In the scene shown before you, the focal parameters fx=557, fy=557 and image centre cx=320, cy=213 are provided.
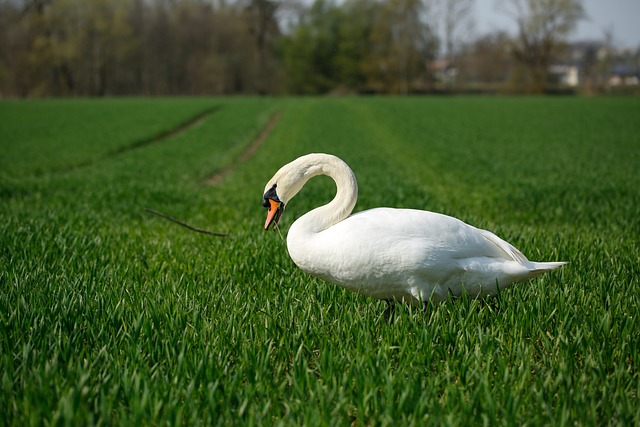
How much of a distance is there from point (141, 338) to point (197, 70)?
99.7 metres

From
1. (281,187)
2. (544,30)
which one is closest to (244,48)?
(544,30)

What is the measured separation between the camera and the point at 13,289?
4004mm

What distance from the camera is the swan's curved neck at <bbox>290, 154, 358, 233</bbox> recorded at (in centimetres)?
377

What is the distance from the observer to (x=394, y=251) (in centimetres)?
339

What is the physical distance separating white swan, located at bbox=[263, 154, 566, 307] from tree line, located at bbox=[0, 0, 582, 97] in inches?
2986

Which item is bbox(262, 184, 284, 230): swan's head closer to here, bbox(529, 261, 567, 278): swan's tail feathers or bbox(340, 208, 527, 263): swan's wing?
bbox(340, 208, 527, 263): swan's wing

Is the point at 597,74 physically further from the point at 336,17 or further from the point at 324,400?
the point at 324,400

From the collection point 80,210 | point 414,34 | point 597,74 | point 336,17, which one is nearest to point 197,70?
point 336,17

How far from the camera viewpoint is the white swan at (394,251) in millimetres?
3402

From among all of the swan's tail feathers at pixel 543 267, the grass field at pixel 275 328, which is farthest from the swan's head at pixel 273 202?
the swan's tail feathers at pixel 543 267

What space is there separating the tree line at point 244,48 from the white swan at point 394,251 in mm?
75850

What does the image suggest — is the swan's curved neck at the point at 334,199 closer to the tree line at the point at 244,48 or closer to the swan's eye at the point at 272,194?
the swan's eye at the point at 272,194

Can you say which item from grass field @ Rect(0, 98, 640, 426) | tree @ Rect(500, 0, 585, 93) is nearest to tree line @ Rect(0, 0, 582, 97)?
tree @ Rect(500, 0, 585, 93)

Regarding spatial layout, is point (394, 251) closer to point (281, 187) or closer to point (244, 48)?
point (281, 187)
